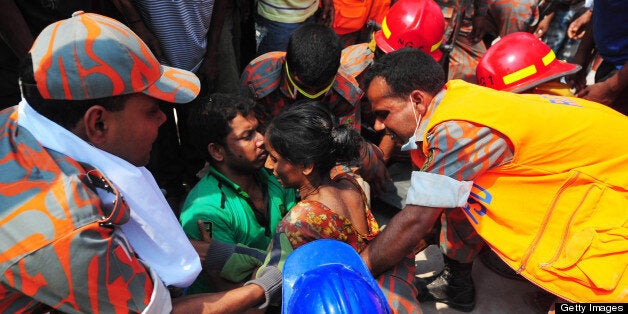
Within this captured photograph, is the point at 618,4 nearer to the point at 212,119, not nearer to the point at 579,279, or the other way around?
the point at 579,279

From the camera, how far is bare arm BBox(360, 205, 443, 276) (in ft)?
6.58

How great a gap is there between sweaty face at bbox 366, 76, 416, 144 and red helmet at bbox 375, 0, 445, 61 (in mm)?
1304

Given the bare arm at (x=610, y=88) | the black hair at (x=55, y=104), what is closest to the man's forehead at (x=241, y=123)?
the black hair at (x=55, y=104)

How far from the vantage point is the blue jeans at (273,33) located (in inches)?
149

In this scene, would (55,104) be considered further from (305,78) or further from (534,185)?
(534,185)

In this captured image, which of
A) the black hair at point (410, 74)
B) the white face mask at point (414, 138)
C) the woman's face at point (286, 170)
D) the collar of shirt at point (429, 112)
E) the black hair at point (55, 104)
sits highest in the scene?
the black hair at point (55, 104)

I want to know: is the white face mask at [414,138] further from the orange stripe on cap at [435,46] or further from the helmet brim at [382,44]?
the orange stripe on cap at [435,46]

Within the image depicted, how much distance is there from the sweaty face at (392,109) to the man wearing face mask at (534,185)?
6.2 inches

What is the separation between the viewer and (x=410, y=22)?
347cm

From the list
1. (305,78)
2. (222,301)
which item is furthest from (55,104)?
(305,78)

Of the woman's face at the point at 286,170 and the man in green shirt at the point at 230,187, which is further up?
the woman's face at the point at 286,170

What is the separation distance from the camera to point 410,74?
2246 mm

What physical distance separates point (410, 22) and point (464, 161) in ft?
6.17

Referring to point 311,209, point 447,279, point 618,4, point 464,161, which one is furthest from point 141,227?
point 618,4
